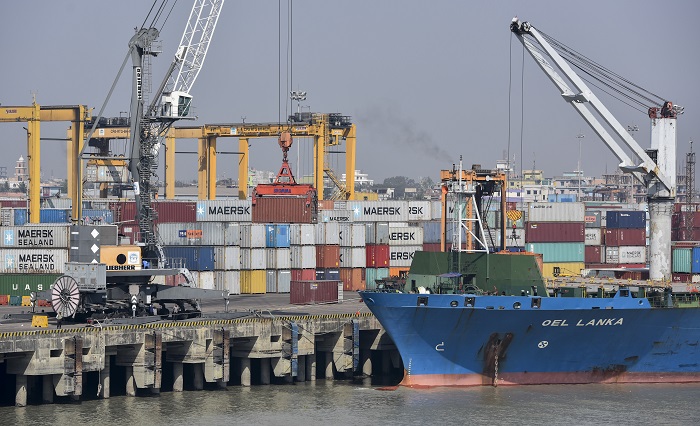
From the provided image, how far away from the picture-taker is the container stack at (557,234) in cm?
9906

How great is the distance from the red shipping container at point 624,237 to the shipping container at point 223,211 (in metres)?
33.2

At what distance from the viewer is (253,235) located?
91312 mm

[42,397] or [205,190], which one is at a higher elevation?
[205,190]

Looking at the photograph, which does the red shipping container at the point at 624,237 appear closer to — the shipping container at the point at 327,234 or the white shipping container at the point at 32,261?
the shipping container at the point at 327,234

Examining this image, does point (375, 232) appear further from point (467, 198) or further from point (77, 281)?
point (77, 281)

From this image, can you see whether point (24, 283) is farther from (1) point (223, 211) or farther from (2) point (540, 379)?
(2) point (540, 379)

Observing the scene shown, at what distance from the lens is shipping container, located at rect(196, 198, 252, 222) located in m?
97.6

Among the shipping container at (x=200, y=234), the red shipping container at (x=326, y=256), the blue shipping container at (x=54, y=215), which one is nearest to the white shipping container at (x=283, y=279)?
the red shipping container at (x=326, y=256)

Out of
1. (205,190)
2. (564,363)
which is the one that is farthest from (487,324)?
(205,190)

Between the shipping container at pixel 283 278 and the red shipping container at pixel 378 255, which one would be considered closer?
the shipping container at pixel 283 278

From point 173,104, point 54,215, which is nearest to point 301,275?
point 173,104

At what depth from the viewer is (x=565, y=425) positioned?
60.2 metres

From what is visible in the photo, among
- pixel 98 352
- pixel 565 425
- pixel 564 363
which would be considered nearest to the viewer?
pixel 565 425

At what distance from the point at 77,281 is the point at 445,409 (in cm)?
2349
